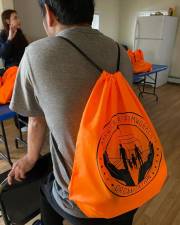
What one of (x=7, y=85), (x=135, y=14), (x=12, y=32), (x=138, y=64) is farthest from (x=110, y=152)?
(x=135, y=14)

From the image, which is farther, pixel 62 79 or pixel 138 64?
pixel 138 64

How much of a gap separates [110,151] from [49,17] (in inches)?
17.0

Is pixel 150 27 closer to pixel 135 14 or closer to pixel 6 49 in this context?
pixel 135 14

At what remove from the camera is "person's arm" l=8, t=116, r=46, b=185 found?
0.69 meters

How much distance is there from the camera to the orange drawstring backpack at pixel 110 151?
20.9 inches

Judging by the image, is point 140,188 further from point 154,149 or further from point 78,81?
point 78,81

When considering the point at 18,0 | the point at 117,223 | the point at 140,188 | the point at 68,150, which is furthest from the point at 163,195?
the point at 18,0

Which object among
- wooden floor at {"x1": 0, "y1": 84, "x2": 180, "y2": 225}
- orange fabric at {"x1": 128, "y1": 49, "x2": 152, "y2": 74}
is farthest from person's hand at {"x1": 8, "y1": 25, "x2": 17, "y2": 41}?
orange fabric at {"x1": 128, "y1": 49, "x2": 152, "y2": 74}

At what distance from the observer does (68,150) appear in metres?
0.61

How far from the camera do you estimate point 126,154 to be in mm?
559

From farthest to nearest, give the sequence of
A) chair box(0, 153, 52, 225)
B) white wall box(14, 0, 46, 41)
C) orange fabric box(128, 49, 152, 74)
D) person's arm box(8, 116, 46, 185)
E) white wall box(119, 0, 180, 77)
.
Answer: white wall box(119, 0, 180, 77)
white wall box(14, 0, 46, 41)
orange fabric box(128, 49, 152, 74)
chair box(0, 153, 52, 225)
person's arm box(8, 116, 46, 185)

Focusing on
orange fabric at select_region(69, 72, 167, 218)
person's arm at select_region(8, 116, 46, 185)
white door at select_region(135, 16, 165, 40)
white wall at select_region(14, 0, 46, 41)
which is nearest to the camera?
orange fabric at select_region(69, 72, 167, 218)

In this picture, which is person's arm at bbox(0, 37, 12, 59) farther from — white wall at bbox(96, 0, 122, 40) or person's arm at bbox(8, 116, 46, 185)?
white wall at bbox(96, 0, 122, 40)

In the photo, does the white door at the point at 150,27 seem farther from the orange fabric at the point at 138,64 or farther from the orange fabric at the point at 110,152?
the orange fabric at the point at 110,152
